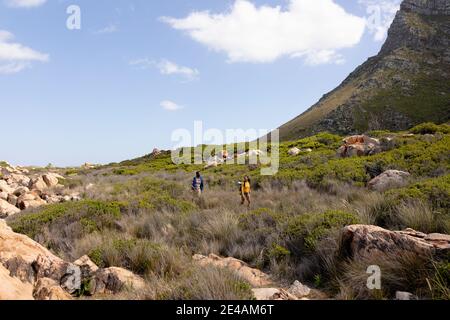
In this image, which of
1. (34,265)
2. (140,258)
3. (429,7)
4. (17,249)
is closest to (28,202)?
(17,249)

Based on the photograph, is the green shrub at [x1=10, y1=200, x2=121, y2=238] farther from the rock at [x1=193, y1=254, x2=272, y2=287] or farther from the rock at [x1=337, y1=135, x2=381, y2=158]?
the rock at [x1=337, y1=135, x2=381, y2=158]

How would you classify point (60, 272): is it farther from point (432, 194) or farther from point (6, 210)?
point (6, 210)

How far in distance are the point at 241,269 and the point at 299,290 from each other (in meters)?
1.14

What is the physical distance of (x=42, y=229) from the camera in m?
9.97

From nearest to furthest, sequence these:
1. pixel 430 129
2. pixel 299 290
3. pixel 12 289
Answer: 1. pixel 12 289
2. pixel 299 290
3. pixel 430 129

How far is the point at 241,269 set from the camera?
20.6 ft

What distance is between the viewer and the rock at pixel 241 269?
5818 millimetres

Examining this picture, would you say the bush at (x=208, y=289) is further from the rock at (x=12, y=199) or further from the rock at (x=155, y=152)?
the rock at (x=155, y=152)

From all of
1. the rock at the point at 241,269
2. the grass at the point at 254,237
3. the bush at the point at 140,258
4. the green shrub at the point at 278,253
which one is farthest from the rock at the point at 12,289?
the green shrub at the point at 278,253

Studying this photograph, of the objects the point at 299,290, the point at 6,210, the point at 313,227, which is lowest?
the point at 6,210

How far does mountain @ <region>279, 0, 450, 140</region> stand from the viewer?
255 feet

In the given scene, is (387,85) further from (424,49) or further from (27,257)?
(27,257)

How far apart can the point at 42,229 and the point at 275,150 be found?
26276mm
